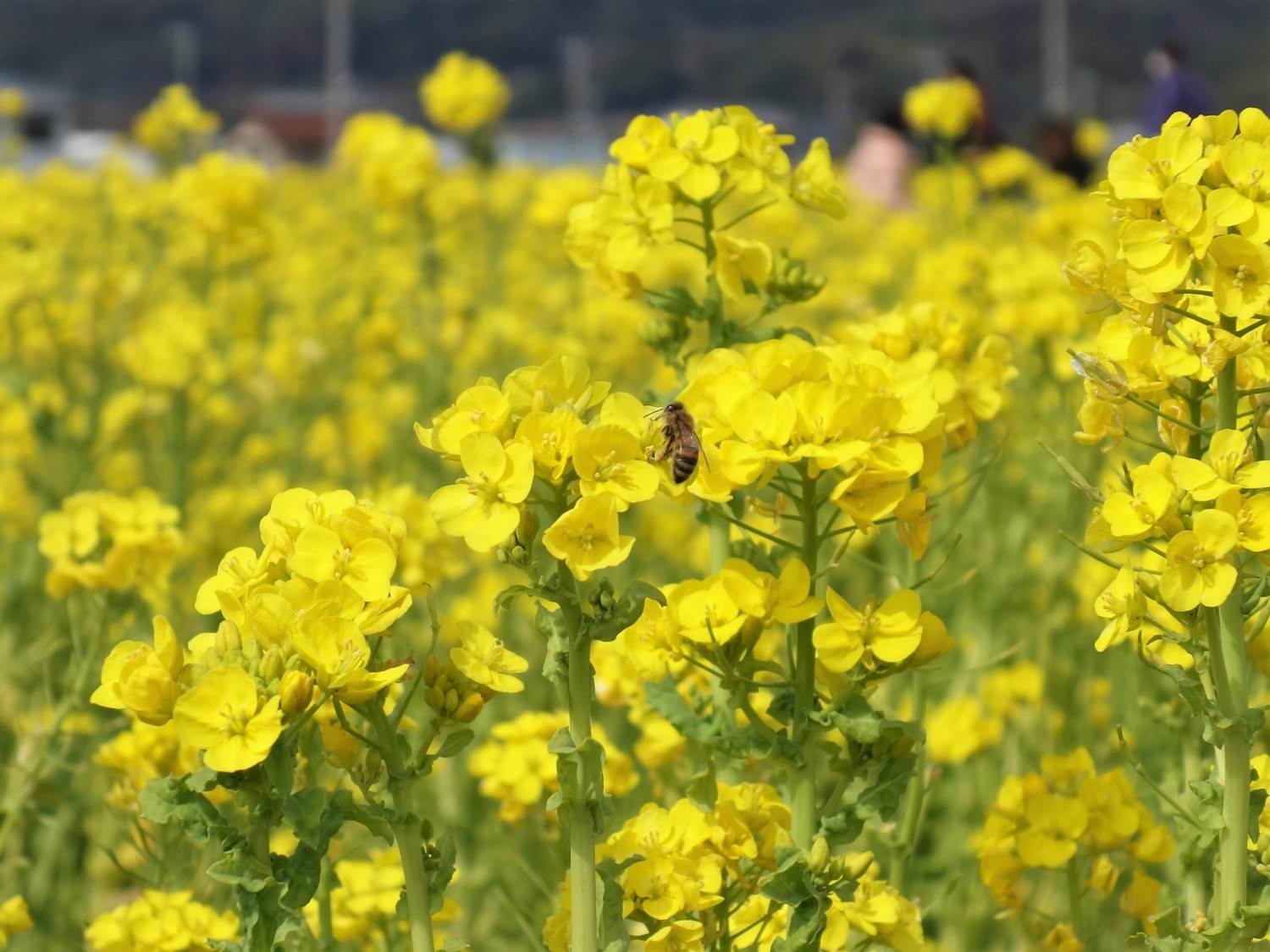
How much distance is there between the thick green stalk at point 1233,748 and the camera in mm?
1472

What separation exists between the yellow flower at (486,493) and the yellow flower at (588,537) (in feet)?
0.14

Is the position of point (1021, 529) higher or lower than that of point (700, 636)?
lower

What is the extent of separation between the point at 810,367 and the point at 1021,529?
2.31m

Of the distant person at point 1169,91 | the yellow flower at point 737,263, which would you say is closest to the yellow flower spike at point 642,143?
the yellow flower at point 737,263

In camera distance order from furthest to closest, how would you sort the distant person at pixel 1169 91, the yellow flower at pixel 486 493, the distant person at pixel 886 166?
1. the distant person at pixel 886 166
2. the distant person at pixel 1169 91
3. the yellow flower at pixel 486 493

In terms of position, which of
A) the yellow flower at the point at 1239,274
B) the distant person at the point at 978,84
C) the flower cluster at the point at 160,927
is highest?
the yellow flower at the point at 1239,274

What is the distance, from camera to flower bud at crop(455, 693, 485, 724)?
1.44 metres

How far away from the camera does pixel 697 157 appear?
1989mm

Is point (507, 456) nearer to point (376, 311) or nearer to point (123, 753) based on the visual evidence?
point (123, 753)

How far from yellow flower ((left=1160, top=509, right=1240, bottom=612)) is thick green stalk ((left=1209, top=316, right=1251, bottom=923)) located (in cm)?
7

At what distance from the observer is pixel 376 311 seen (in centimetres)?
577

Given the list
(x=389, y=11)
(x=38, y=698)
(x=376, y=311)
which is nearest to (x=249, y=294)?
(x=376, y=311)

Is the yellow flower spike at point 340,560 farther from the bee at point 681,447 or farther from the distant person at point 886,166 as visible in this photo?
the distant person at point 886,166

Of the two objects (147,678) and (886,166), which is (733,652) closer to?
(147,678)
